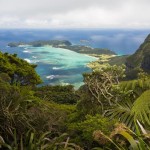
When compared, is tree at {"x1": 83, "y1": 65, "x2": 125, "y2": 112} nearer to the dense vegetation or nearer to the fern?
the dense vegetation

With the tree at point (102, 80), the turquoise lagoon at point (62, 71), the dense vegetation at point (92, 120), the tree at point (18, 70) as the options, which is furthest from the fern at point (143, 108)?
the turquoise lagoon at point (62, 71)

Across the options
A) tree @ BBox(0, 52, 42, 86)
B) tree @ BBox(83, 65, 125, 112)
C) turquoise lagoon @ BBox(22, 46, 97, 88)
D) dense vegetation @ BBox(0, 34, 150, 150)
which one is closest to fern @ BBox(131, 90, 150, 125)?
dense vegetation @ BBox(0, 34, 150, 150)

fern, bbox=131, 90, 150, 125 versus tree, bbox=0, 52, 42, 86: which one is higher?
fern, bbox=131, 90, 150, 125

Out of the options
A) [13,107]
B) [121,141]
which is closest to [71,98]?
[13,107]

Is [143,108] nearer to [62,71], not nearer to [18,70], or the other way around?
[18,70]

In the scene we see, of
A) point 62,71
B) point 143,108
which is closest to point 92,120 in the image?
point 143,108

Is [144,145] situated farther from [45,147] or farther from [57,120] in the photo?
[57,120]

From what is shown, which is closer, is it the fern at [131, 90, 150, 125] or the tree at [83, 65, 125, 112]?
the fern at [131, 90, 150, 125]

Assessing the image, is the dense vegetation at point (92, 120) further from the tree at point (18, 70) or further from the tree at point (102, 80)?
the tree at point (18, 70)

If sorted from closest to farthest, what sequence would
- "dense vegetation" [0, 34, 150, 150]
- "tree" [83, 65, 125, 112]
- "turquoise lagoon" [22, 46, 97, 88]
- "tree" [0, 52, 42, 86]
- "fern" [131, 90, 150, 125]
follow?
"dense vegetation" [0, 34, 150, 150]
"fern" [131, 90, 150, 125]
"tree" [83, 65, 125, 112]
"tree" [0, 52, 42, 86]
"turquoise lagoon" [22, 46, 97, 88]
